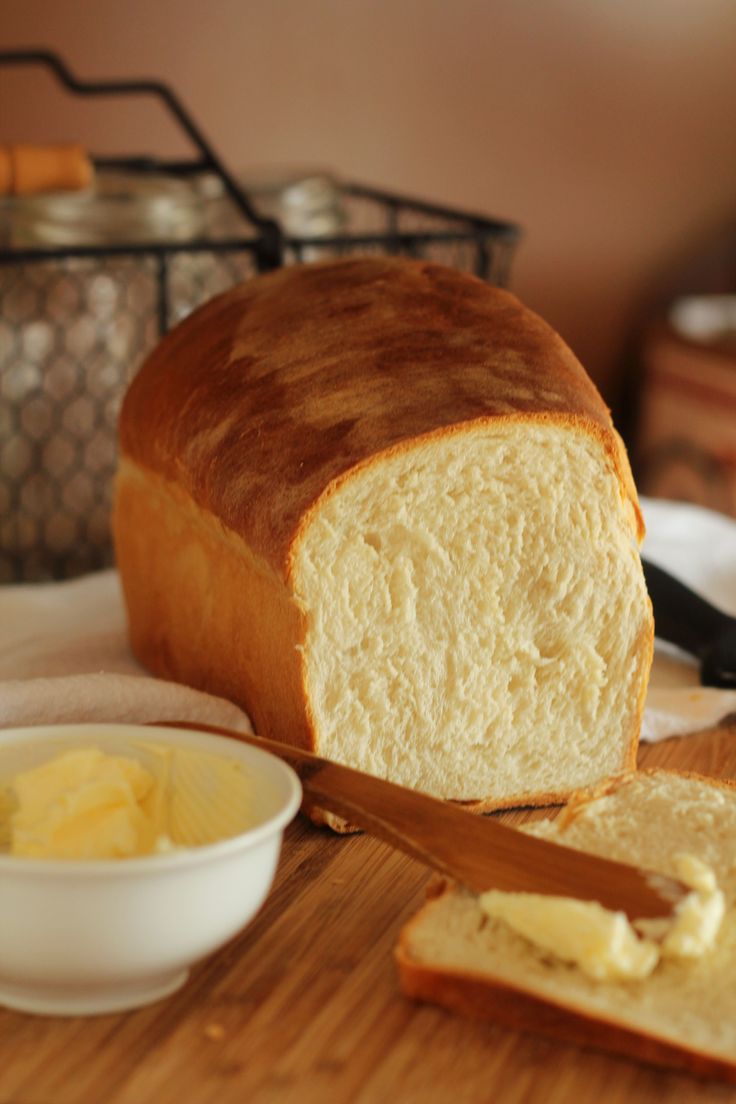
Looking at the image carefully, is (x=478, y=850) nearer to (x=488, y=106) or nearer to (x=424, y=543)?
(x=424, y=543)

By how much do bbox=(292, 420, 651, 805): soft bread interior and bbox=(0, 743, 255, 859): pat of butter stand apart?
0.61 ft

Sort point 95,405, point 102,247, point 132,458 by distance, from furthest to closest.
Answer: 1. point 95,405
2. point 102,247
3. point 132,458

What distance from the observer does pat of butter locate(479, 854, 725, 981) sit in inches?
35.6

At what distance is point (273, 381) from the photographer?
1.31 m

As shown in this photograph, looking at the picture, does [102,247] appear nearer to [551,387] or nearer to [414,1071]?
[551,387]

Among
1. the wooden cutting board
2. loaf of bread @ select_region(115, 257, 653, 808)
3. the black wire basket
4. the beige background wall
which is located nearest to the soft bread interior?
loaf of bread @ select_region(115, 257, 653, 808)

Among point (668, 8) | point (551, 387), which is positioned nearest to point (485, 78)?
point (668, 8)

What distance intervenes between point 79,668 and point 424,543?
1.66ft

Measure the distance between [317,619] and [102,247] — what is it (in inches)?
30.0

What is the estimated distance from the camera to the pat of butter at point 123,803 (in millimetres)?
928

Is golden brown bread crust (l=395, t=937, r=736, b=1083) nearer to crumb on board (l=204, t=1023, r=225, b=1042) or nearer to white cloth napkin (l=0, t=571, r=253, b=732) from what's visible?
crumb on board (l=204, t=1023, r=225, b=1042)

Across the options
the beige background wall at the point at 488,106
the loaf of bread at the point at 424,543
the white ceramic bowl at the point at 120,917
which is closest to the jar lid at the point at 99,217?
the loaf of bread at the point at 424,543

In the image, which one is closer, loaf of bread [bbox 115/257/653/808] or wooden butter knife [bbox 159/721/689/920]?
wooden butter knife [bbox 159/721/689/920]

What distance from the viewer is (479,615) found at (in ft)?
4.08
